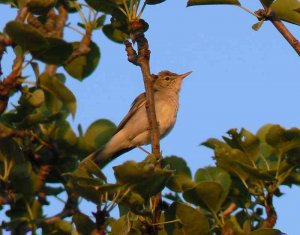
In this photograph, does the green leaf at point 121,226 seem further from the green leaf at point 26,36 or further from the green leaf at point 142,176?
the green leaf at point 26,36

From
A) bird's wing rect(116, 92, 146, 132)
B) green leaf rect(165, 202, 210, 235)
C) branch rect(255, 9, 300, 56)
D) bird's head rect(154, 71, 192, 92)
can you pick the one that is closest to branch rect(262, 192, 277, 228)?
green leaf rect(165, 202, 210, 235)

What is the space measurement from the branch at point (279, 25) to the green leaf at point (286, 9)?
0.06 meters

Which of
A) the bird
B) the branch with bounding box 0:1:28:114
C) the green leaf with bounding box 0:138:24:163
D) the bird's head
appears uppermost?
the bird's head

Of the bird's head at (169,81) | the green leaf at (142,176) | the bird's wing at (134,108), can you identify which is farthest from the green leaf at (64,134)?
the bird's head at (169,81)

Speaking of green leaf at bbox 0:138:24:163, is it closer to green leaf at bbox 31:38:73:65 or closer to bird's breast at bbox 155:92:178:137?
green leaf at bbox 31:38:73:65

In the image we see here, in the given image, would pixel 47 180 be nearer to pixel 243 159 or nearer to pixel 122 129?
pixel 243 159

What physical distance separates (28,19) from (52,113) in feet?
2.78

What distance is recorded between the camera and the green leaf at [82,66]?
4.46 meters

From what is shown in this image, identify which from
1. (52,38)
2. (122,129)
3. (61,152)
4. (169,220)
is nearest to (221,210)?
(169,220)

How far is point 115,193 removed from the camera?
3.54 m

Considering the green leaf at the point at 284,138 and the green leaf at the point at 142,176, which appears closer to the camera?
the green leaf at the point at 142,176

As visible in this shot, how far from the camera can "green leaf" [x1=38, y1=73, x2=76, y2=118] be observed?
361 cm

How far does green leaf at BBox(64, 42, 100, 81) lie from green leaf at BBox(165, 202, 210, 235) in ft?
3.74

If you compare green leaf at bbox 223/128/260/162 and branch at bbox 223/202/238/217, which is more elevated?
green leaf at bbox 223/128/260/162
